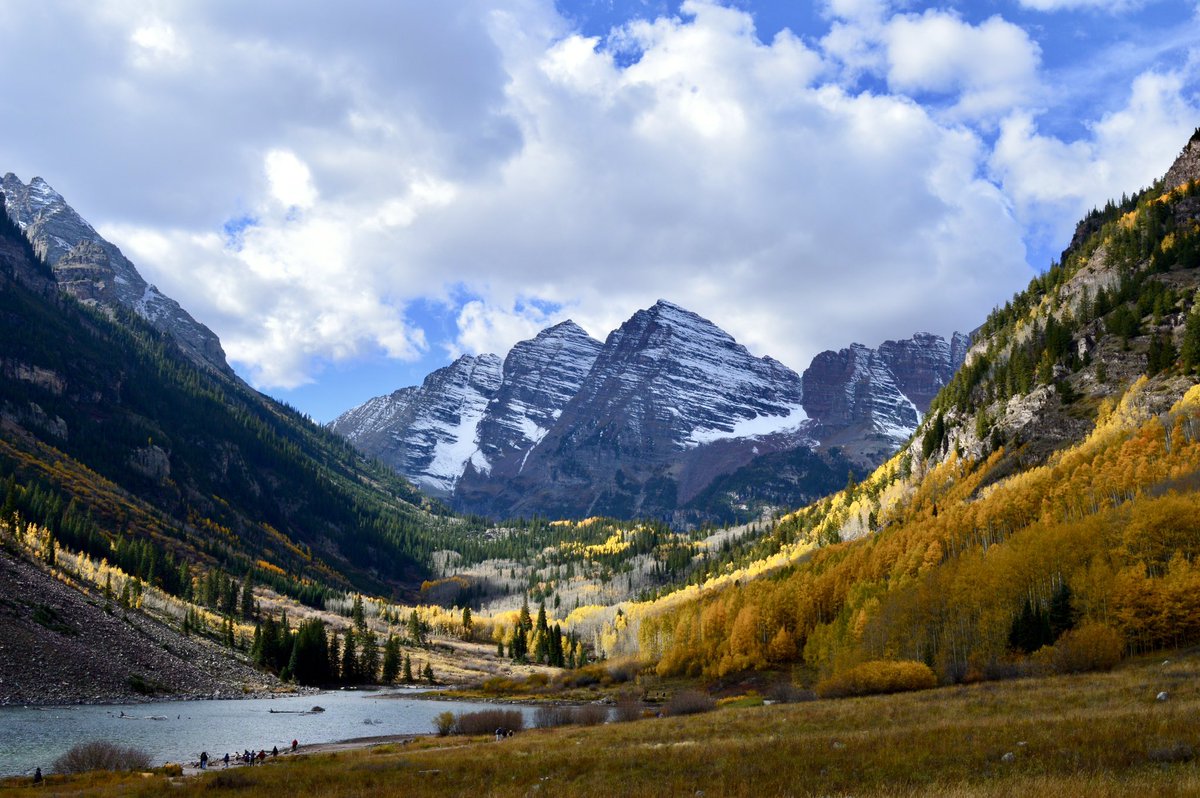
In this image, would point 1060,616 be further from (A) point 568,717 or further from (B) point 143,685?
(B) point 143,685

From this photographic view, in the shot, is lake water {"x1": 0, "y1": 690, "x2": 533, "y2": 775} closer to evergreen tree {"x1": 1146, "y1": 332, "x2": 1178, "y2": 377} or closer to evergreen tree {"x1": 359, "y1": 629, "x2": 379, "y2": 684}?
evergreen tree {"x1": 359, "y1": 629, "x2": 379, "y2": 684}

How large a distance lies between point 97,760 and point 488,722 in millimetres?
35603

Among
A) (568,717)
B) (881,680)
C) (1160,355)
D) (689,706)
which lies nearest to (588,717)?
(568,717)

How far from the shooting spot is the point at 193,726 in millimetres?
81250

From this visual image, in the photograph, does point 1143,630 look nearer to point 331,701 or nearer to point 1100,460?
point 1100,460

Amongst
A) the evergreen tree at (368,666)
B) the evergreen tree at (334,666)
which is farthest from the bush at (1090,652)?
the evergreen tree at (368,666)

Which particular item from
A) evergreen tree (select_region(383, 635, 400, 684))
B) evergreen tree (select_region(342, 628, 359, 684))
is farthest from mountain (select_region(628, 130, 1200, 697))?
evergreen tree (select_region(342, 628, 359, 684))

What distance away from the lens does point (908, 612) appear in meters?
91.6

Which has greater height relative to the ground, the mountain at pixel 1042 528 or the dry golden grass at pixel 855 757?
the mountain at pixel 1042 528

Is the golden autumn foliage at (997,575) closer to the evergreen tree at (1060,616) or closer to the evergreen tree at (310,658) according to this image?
the evergreen tree at (1060,616)

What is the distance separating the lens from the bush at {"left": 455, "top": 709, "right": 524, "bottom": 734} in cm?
7475

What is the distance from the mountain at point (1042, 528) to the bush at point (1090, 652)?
15 centimetres

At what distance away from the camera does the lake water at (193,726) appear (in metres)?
61.8

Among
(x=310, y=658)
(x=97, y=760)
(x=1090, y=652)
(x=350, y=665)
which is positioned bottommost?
(x=350, y=665)
